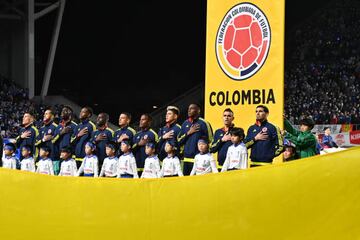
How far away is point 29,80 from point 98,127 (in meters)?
20.2

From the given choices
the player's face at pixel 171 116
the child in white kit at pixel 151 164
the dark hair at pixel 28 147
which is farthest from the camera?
the dark hair at pixel 28 147

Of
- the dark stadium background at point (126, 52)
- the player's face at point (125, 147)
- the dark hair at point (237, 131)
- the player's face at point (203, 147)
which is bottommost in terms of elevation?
the player's face at point (125, 147)


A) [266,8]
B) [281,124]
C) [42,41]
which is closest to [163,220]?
[281,124]

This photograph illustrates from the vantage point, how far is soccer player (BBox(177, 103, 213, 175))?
28.8 ft

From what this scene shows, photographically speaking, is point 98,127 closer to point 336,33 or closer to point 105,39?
point 336,33

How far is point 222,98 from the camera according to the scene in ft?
27.3

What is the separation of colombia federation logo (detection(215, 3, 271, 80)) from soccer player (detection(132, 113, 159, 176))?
1.75 metres

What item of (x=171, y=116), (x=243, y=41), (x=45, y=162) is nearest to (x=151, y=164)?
(x=171, y=116)

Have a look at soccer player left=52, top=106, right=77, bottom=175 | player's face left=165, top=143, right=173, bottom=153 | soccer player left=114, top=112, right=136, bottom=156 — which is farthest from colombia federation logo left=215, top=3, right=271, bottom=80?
soccer player left=52, top=106, right=77, bottom=175

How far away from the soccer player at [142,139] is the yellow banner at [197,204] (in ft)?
16.6

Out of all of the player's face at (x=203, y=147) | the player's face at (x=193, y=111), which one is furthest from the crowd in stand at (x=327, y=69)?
the player's face at (x=203, y=147)

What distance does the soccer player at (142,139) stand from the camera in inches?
378

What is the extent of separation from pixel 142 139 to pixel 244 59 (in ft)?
7.61

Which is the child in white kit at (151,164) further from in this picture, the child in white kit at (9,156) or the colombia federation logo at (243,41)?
the child in white kit at (9,156)
